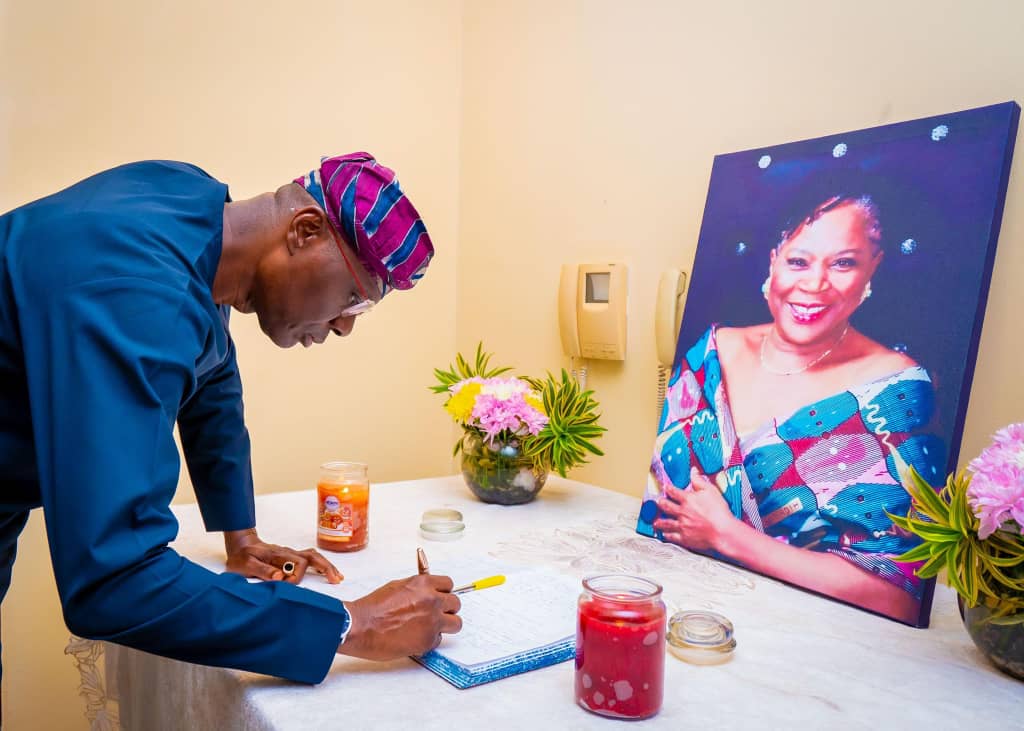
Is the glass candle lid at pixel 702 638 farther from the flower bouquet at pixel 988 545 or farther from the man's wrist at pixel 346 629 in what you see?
the man's wrist at pixel 346 629

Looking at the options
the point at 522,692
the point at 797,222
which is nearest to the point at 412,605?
the point at 522,692

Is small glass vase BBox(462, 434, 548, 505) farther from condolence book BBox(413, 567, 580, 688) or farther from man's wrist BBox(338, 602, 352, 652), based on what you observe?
man's wrist BBox(338, 602, 352, 652)

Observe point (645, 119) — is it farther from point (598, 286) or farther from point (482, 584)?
point (482, 584)

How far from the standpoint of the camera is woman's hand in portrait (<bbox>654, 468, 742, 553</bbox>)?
1.26 m

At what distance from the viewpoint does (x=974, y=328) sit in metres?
1.06

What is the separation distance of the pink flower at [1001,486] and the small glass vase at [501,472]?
875 millimetres

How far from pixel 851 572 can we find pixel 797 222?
1.85 feet

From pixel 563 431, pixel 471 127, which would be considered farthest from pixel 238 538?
pixel 471 127

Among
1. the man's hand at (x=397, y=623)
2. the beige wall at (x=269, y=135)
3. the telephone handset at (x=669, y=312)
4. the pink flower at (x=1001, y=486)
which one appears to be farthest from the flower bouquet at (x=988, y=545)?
the beige wall at (x=269, y=135)

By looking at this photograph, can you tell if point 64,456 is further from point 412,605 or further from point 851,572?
point 851,572

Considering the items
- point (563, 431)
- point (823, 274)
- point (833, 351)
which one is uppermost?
point (823, 274)

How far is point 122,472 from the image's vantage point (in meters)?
0.71

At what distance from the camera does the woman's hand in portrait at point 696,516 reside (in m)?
1.26

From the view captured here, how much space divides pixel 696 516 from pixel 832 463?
25 centimetres
